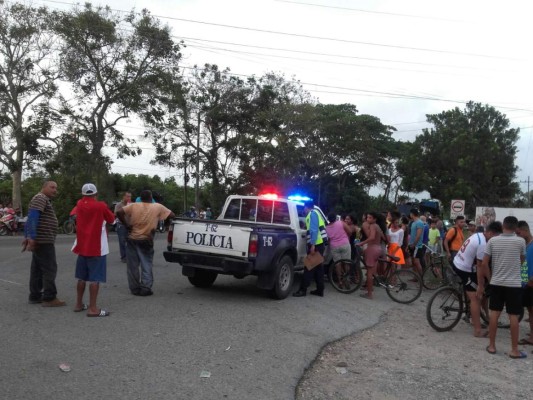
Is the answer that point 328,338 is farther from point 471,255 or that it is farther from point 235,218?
point 235,218

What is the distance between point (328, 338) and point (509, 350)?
8.22ft

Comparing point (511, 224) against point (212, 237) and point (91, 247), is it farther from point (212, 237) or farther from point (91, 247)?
point (91, 247)

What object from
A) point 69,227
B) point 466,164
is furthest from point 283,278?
point 466,164

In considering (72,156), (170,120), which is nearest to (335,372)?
(72,156)

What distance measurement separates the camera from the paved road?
4.30 m

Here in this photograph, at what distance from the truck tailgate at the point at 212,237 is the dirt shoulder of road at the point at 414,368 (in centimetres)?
226

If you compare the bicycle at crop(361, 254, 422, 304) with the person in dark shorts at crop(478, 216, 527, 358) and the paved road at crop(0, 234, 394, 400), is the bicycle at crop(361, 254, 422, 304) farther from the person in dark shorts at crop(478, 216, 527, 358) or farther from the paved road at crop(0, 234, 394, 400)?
the person in dark shorts at crop(478, 216, 527, 358)

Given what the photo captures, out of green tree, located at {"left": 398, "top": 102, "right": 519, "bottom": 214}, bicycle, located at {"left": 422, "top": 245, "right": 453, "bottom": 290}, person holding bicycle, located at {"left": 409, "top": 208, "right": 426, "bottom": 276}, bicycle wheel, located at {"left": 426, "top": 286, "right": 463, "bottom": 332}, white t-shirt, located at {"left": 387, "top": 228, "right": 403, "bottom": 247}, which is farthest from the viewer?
green tree, located at {"left": 398, "top": 102, "right": 519, "bottom": 214}

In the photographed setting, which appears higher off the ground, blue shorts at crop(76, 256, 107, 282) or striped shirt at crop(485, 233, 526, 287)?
striped shirt at crop(485, 233, 526, 287)

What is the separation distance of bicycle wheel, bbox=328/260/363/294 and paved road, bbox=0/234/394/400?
1.00 metres

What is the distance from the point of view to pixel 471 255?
7172 millimetres

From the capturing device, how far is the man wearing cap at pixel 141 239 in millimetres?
7922

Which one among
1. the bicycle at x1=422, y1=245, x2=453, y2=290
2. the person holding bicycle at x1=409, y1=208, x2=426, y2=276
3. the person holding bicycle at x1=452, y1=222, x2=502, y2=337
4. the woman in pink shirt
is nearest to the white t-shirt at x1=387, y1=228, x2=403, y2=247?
the person holding bicycle at x1=409, y1=208, x2=426, y2=276

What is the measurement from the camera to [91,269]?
254 inches
